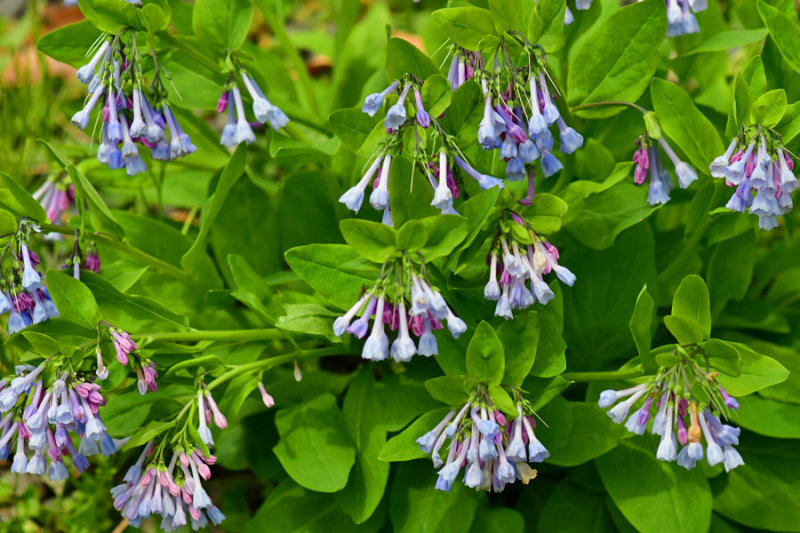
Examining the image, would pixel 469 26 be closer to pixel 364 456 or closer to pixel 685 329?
pixel 685 329

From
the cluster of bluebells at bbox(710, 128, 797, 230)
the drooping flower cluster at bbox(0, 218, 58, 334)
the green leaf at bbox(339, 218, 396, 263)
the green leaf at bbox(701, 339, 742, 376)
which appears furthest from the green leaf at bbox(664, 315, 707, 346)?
the drooping flower cluster at bbox(0, 218, 58, 334)

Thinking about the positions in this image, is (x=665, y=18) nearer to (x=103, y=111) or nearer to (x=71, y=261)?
(x=103, y=111)

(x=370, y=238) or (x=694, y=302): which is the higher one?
(x=370, y=238)

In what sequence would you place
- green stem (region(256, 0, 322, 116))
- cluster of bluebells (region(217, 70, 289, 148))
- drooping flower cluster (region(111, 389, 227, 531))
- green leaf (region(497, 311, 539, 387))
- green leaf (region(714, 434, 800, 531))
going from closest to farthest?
1. drooping flower cluster (region(111, 389, 227, 531))
2. green leaf (region(497, 311, 539, 387))
3. cluster of bluebells (region(217, 70, 289, 148))
4. green leaf (region(714, 434, 800, 531))
5. green stem (region(256, 0, 322, 116))

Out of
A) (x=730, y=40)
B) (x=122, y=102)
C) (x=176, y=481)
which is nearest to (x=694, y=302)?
(x=730, y=40)

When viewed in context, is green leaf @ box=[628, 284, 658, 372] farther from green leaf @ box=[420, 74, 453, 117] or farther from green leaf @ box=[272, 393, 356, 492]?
green leaf @ box=[272, 393, 356, 492]
